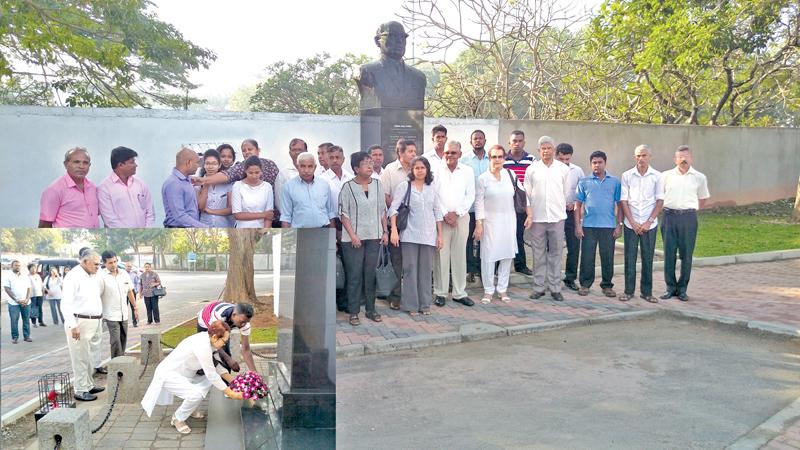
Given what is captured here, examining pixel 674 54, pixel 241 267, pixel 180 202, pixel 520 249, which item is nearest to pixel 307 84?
pixel 674 54

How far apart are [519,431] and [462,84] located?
32.2 ft

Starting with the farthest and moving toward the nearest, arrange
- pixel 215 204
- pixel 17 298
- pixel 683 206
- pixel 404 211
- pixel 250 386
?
pixel 683 206
pixel 404 211
pixel 215 204
pixel 250 386
pixel 17 298

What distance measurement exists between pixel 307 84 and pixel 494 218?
1115cm

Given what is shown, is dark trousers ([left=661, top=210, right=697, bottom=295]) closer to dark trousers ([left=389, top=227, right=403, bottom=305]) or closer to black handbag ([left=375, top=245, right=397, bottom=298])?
dark trousers ([left=389, top=227, right=403, bottom=305])

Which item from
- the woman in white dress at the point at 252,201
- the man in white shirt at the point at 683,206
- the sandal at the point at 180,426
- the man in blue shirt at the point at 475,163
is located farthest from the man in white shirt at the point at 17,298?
the man in white shirt at the point at 683,206

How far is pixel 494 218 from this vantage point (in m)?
6.80

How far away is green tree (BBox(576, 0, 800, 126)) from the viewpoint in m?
12.4

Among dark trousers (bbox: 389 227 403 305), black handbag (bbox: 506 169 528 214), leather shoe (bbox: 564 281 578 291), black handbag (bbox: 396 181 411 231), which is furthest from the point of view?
leather shoe (bbox: 564 281 578 291)

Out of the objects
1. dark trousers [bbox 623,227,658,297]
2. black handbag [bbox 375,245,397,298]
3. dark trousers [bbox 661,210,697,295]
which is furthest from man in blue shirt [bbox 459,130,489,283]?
dark trousers [bbox 661,210,697,295]

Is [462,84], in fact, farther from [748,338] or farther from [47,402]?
[47,402]

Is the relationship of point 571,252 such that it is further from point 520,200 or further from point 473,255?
point 473,255

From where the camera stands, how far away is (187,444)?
190 cm

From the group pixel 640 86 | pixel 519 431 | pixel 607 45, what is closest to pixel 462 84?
pixel 607 45

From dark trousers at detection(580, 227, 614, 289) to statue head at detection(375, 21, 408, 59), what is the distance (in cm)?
300
